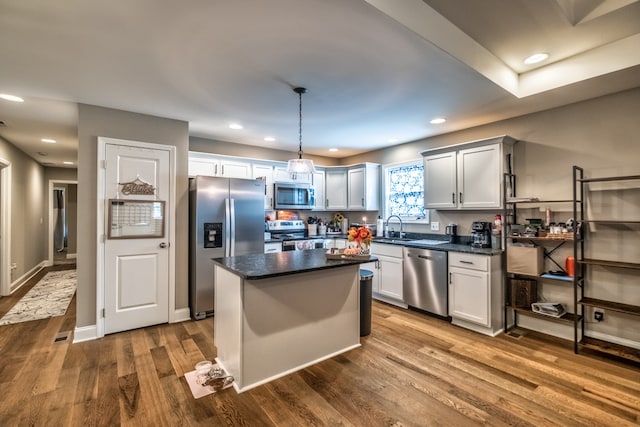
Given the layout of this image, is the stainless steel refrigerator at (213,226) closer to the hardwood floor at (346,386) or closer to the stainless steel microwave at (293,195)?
the hardwood floor at (346,386)

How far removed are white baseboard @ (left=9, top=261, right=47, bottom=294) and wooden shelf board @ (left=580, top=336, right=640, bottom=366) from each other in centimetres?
784

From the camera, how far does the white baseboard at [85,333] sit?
3.08 metres

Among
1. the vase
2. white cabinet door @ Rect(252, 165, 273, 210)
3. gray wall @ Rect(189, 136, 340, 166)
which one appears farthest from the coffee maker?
gray wall @ Rect(189, 136, 340, 166)

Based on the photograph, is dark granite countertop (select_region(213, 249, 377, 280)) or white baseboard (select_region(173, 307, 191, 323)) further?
white baseboard (select_region(173, 307, 191, 323))

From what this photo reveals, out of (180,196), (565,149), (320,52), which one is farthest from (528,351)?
(180,196)

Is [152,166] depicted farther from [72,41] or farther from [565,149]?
[565,149]

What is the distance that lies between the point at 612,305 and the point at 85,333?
520 centimetres

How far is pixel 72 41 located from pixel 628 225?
4817mm

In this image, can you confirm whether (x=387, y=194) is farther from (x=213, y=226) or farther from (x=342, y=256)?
(x=213, y=226)

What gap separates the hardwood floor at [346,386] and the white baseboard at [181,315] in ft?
1.58

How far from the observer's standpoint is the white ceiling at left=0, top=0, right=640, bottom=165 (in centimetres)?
179

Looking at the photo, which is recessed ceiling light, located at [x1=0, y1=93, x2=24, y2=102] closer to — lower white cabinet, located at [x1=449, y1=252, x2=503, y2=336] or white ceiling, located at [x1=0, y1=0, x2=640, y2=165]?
white ceiling, located at [x1=0, y1=0, x2=640, y2=165]

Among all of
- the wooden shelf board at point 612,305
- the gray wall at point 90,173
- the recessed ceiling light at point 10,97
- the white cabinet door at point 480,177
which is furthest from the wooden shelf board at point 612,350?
the recessed ceiling light at point 10,97

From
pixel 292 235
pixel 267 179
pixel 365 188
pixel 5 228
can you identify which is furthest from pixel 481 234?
pixel 5 228
